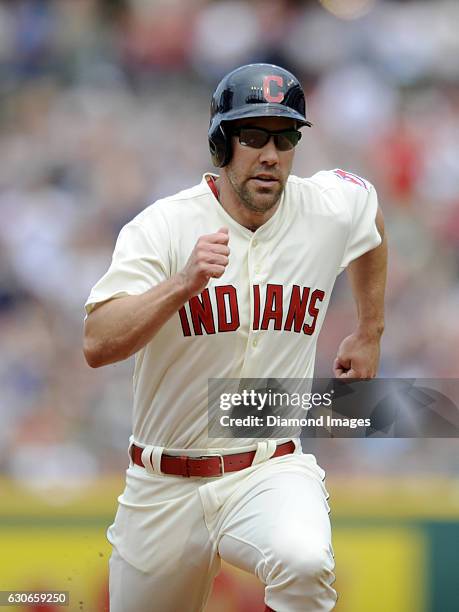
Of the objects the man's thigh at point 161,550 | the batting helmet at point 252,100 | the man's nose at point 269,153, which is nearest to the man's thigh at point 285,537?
the man's thigh at point 161,550

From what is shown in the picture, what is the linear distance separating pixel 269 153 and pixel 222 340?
626 millimetres

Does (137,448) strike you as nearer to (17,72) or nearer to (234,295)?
(234,295)

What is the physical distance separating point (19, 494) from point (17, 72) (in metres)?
3.75

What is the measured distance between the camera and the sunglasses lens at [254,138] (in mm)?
3342

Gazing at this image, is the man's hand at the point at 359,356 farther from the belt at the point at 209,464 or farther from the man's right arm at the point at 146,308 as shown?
the man's right arm at the point at 146,308

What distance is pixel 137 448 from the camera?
11.5 feet

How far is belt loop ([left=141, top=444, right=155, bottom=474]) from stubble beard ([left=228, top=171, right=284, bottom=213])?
0.87 metres

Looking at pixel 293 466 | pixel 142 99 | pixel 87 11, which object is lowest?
pixel 293 466

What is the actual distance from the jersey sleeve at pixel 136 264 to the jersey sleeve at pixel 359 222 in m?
0.73

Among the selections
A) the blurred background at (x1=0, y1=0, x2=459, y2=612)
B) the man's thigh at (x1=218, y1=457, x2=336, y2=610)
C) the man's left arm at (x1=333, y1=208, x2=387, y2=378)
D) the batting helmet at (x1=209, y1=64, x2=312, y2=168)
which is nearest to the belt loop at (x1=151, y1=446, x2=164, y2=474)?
the man's thigh at (x1=218, y1=457, x2=336, y2=610)

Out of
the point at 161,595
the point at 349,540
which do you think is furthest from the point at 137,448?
the point at 349,540

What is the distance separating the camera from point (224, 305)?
131 inches

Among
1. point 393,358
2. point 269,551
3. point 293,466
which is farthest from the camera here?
point 393,358

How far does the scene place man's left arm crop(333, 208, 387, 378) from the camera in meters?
3.84
